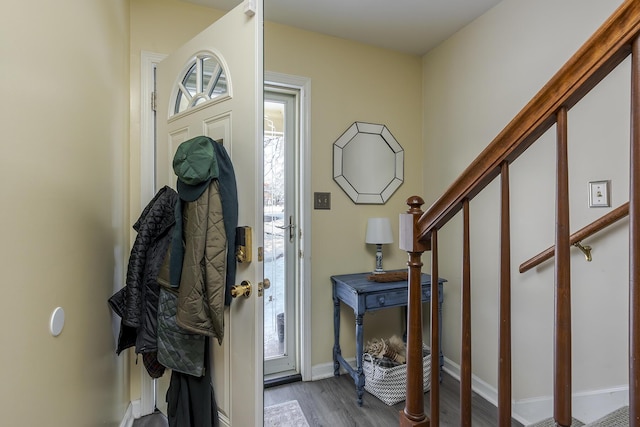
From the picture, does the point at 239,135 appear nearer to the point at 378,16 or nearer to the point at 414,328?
the point at 414,328

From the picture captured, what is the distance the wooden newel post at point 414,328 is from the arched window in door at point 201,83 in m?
0.94

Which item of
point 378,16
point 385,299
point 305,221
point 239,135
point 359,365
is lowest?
point 359,365

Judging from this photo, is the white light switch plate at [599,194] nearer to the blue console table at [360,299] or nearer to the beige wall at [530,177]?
the beige wall at [530,177]

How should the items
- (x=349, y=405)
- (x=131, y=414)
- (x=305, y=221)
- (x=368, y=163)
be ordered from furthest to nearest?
(x=368, y=163), (x=305, y=221), (x=349, y=405), (x=131, y=414)

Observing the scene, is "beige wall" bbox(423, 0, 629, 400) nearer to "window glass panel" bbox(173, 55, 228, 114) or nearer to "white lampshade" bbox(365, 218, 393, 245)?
"white lampshade" bbox(365, 218, 393, 245)

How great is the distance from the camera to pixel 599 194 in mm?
1418

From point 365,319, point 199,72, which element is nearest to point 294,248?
point 365,319

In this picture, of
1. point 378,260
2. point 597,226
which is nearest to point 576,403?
point 597,226

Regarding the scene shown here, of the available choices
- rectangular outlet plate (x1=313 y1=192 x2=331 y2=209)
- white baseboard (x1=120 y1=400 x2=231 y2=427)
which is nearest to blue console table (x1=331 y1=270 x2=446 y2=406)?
rectangular outlet plate (x1=313 y1=192 x2=331 y2=209)

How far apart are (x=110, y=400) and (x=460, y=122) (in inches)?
105

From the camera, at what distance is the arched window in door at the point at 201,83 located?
1376mm

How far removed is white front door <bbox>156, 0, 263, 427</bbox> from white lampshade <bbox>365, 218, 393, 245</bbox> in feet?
4.21

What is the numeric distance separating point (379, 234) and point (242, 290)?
135 centimetres

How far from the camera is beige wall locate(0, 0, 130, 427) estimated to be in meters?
0.75
